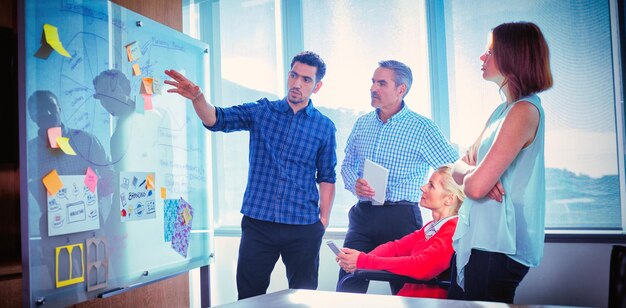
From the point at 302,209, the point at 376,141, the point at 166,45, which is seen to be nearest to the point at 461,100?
the point at 376,141

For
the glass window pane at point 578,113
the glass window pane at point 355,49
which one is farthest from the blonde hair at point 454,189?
the glass window pane at point 355,49

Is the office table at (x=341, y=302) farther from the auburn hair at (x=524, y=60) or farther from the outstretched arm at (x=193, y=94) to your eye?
the outstretched arm at (x=193, y=94)

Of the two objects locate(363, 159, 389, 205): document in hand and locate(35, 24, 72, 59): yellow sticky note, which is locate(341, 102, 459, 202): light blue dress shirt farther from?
locate(35, 24, 72, 59): yellow sticky note

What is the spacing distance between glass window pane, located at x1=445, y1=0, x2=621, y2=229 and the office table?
6.30 ft

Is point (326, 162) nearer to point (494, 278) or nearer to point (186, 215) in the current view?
point (186, 215)

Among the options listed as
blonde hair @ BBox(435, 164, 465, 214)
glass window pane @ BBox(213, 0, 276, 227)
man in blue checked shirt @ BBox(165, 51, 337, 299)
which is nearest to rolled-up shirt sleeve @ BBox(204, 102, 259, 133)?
man in blue checked shirt @ BBox(165, 51, 337, 299)

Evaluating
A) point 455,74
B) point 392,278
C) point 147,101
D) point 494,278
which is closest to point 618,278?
point 494,278

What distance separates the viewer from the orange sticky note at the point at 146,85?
2.19m

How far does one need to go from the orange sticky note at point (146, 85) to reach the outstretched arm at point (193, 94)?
0.11m

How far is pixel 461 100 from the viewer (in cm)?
296

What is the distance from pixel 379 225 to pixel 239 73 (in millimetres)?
1743

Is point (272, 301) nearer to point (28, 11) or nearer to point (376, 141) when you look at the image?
point (28, 11)

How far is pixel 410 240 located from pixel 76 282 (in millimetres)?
1447

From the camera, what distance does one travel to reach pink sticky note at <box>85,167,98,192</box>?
187cm
